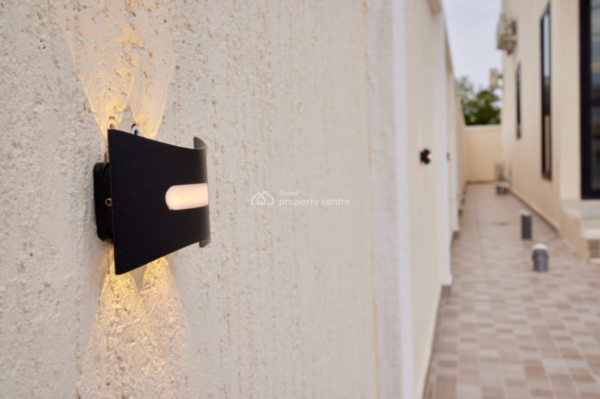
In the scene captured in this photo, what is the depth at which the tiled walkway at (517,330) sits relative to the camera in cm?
349

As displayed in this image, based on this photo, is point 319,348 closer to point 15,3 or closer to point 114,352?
point 114,352

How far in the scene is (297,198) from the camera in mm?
1343

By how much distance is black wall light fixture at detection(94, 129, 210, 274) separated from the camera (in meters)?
0.55

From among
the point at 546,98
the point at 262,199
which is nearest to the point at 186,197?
the point at 262,199

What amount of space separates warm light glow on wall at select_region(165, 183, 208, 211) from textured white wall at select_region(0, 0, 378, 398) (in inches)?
3.4

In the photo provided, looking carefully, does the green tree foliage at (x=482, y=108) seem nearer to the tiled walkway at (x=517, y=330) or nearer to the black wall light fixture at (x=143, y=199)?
the tiled walkway at (x=517, y=330)

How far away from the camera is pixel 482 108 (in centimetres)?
4059

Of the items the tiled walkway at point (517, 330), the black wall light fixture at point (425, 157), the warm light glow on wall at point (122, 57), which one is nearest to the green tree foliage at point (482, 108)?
the tiled walkway at point (517, 330)

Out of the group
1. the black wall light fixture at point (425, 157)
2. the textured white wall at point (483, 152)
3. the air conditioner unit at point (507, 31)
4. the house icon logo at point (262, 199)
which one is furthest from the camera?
the textured white wall at point (483, 152)

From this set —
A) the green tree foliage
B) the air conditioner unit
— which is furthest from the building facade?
the green tree foliage

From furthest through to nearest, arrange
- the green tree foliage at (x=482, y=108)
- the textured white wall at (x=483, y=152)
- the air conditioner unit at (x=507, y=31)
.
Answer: the green tree foliage at (x=482, y=108), the textured white wall at (x=483, y=152), the air conditioner unit at (x=507, y=31)

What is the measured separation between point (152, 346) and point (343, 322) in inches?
44.5

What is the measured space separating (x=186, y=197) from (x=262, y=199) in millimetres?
444

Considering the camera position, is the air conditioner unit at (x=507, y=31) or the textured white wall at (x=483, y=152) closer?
the air conditioner unit at (x=507, y=31)
